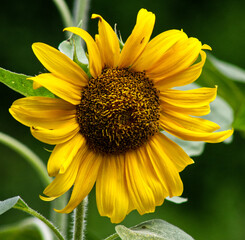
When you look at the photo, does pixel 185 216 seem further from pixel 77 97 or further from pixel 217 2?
pixel 77 97

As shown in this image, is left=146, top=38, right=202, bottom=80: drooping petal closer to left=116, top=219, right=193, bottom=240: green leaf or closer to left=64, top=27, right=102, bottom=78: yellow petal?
left=64, top=27, right=102, bottom=78: yellow petal

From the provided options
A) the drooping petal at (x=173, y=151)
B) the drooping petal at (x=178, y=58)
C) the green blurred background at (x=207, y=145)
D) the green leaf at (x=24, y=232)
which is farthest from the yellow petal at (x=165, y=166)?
the green blurred background at (x=207, y=145)

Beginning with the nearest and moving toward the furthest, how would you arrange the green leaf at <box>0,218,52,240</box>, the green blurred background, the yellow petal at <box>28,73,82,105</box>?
the yellow petal at <box>28,73,82,105</box>, the green leaf at <box>0,218,52,240</box>, the green blurred background

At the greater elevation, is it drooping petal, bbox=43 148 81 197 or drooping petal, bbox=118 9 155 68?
drooping petal, bbox=118 9 155 68

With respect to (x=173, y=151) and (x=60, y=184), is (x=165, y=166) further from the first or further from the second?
(x=60, y=184)

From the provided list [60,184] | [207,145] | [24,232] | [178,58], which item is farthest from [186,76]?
[207,145]

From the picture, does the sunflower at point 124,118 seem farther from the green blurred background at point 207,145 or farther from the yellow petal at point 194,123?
the green blurred background at point 207,145

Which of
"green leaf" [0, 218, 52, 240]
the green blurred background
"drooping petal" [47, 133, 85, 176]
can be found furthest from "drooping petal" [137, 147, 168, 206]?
the green blurred background
